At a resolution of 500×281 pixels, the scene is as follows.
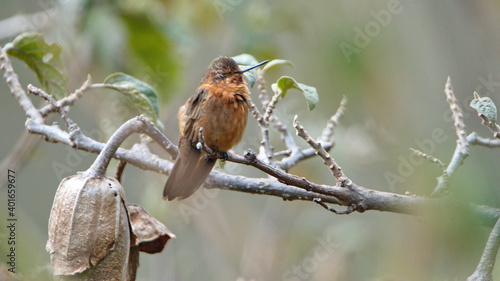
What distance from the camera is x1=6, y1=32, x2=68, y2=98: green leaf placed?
2.81 metres

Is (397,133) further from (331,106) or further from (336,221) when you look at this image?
(336,221)

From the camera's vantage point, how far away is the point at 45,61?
284cm

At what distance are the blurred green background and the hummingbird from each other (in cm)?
32

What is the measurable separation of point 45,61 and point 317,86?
7.09 ft

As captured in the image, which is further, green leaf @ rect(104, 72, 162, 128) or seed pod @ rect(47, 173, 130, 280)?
green leaf @ rect(104, 72, 162, 128)

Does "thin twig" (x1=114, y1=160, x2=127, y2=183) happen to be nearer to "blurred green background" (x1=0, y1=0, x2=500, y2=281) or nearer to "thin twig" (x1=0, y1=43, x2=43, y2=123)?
"blurred green background" (x1=0, y1=0, x2=500, y2=281)

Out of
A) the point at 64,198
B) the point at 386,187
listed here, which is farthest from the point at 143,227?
the point at 386,187

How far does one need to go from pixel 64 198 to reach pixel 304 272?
3226 mm

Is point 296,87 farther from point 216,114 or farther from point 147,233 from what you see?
point 147,233

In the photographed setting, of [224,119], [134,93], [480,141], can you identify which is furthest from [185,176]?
[480,141]

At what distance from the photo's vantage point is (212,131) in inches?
115

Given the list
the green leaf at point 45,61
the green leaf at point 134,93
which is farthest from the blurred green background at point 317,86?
the green leaf at point 45,61

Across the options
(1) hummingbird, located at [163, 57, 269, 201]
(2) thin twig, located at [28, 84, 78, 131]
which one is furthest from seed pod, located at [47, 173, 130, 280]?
(1) hummingbird, located at [163, 57, 269, 201]

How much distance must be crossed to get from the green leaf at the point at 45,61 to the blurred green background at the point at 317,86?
0.46 m
